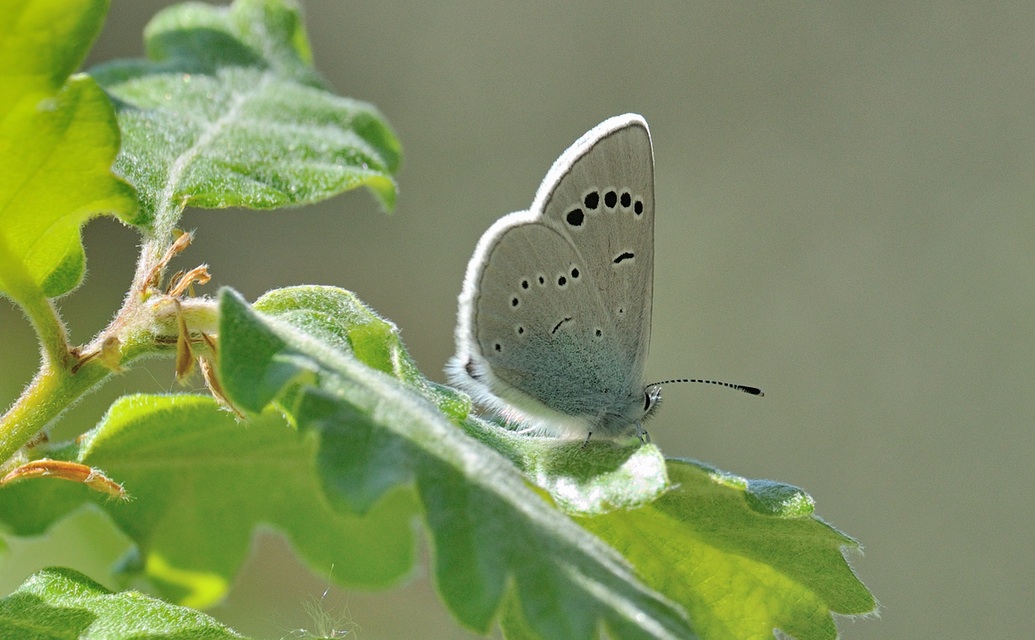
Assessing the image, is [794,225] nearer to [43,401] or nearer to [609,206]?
[609,206]

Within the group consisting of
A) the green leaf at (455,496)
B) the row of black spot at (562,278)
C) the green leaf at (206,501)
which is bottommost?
the green leaf at (206,501)

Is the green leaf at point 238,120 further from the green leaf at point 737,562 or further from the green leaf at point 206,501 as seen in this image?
the green leaf at point 737,562

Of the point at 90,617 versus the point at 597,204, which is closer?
the point at 90,617

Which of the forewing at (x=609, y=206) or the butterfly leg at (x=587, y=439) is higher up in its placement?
the forewing at (x=609, y=206)

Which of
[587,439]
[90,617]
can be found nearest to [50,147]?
[90,617]

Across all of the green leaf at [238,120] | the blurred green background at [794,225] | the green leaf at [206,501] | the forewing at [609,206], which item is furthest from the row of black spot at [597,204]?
the blurred green background at [794,225]

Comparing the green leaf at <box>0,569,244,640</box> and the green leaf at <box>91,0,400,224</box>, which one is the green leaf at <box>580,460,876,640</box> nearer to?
the green leaf at <box>0,569,244,640</box>
